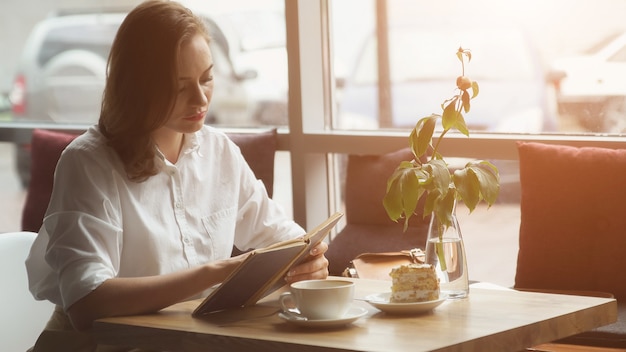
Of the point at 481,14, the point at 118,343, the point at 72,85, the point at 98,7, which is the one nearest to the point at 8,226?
the point at 72,85

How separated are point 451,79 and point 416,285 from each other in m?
2.10

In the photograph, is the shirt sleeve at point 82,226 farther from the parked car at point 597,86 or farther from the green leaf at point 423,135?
the parked car at point 597,86

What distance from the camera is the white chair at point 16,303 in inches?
97.7

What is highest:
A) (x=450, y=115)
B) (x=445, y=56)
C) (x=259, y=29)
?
(x=259, y=29)

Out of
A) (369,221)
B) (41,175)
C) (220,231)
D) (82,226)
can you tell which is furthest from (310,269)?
(41,175)

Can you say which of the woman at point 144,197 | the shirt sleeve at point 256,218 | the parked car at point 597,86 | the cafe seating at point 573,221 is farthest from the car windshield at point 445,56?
the woman at point 144,197

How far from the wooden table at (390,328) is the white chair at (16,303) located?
59 centimetres

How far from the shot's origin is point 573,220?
10.6 feet

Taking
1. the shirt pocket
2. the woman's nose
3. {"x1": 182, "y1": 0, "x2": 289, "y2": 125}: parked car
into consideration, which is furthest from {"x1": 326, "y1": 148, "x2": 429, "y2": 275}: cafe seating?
the woman's nose

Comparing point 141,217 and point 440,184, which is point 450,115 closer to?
point 440,184

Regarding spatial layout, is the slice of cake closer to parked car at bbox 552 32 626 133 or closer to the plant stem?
the plant stem

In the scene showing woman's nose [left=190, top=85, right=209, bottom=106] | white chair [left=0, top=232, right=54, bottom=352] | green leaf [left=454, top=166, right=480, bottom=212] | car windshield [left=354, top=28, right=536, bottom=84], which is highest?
car windshield [left=354, top=28, right=536, bottom=84]

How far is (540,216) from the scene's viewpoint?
10.7 feet

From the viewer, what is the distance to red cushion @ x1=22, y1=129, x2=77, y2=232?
426 centimetres
